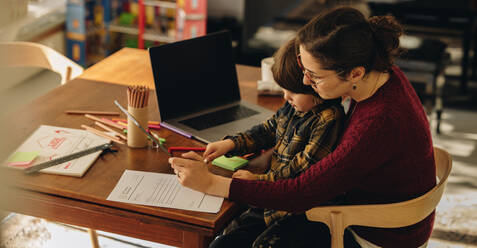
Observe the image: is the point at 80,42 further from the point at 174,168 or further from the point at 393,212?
the point at 393,212

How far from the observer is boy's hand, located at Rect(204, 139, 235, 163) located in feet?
4.87

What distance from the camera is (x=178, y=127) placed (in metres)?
1.67

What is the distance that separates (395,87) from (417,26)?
274cm

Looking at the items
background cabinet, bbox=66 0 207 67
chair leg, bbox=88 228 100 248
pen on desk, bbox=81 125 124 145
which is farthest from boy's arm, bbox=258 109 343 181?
background cabinet, bbox=66 0 207 67

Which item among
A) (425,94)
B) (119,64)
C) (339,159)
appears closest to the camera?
(339,159)

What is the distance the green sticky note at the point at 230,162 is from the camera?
4.78ft

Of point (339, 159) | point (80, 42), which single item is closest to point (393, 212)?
point (339, 159)

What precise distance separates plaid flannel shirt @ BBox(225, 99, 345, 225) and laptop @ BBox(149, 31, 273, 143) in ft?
0.64

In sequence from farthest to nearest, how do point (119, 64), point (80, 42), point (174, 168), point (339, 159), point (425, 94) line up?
point (80, 42)
point (425, 94)
point (119, 64)
point (174, 168)
point (339, 159)

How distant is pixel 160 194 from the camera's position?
1.29 m

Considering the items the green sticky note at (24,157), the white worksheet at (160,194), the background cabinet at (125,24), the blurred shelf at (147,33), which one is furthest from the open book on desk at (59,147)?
the blurred shelf at (147,33)

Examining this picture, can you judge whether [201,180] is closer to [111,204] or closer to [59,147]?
[111,204]

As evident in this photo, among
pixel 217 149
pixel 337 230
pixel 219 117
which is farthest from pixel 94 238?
pixel 337 230

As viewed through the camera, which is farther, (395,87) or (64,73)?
(64,73)
